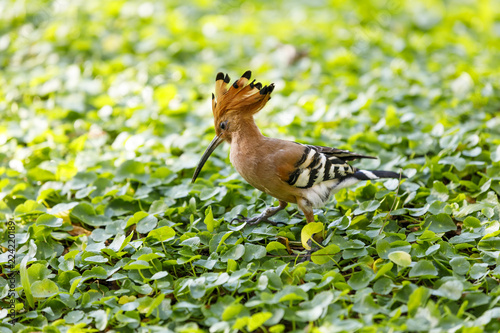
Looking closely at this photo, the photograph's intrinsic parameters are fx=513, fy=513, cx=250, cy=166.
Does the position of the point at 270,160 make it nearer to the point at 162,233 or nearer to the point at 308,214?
the point at 308,214

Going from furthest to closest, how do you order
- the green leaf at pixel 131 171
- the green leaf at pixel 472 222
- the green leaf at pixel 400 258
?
the green leaf at pixel 131 171 → the green leaf at pixel 472 222 → the green leaf at pixel 400 258

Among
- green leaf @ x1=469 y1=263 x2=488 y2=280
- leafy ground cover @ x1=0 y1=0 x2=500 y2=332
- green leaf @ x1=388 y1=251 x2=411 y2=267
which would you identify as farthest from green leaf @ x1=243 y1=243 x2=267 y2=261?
green leaf @ x1=469 y1=263 x2=488 y2=280

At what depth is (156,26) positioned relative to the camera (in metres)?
8.02

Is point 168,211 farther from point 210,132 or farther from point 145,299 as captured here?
point 210,132

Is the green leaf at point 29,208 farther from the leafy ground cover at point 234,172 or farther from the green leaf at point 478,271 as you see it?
the green leaf at point 478,271

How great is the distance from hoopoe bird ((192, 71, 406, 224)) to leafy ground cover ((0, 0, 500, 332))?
265 mm

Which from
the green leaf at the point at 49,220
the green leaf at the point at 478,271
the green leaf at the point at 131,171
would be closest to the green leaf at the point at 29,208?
the green leaf at the point at 49,220

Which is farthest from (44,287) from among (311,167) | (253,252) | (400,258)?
(400,258)

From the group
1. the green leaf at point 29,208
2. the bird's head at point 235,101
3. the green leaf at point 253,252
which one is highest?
the bird's head at point 235,101

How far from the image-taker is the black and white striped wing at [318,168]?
11.7 ft

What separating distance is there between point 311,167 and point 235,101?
723mm

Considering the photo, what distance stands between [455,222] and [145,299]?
229cm

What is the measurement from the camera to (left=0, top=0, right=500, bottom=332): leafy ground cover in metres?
2.97

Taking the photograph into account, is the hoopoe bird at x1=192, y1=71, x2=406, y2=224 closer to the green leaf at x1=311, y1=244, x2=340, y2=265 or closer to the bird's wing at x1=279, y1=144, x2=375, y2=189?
the bird's wing at x1=279, y1=144, x2=375, y2=189
